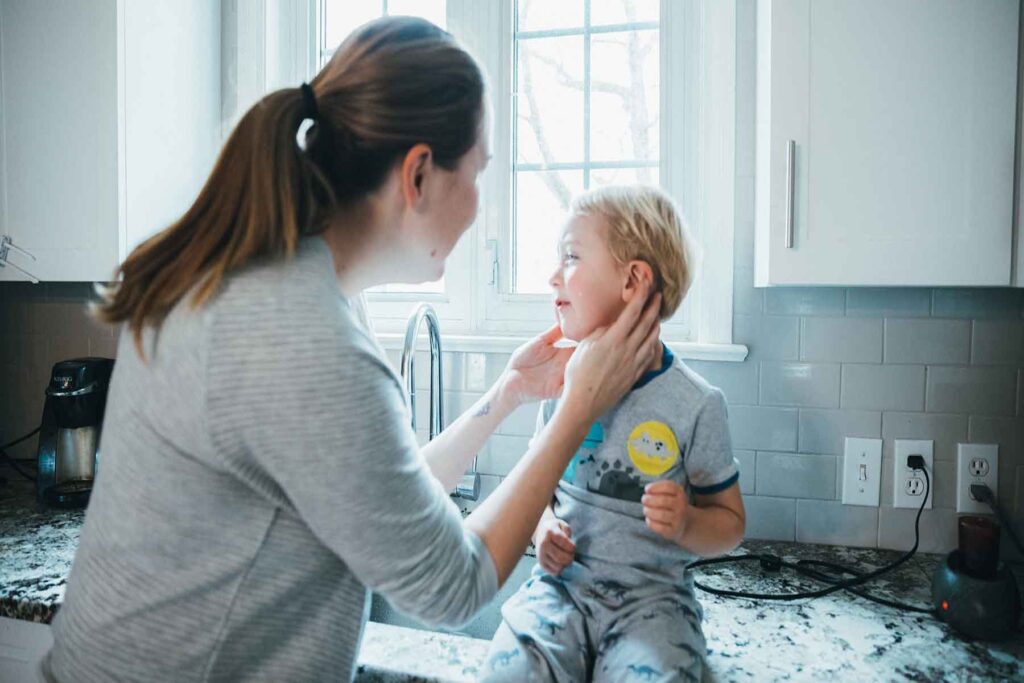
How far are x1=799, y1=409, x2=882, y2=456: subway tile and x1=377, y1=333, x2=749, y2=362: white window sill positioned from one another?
203mm

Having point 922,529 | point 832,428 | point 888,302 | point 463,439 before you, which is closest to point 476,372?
point 463,439

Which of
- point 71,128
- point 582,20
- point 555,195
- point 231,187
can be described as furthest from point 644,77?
point 71,128

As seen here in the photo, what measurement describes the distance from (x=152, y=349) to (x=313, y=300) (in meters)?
0.18

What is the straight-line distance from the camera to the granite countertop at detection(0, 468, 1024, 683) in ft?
3.19

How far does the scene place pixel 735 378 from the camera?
1.52 meters

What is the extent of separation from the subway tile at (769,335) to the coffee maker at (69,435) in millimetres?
1566

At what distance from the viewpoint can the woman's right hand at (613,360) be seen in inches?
36.9

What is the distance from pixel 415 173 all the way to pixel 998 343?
1298 millimetres

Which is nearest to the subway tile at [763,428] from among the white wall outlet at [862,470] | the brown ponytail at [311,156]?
the white wall outlet at [862,470]

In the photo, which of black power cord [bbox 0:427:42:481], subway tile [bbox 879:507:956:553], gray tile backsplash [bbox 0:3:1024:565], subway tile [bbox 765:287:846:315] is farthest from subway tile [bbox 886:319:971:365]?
black power cord [bbox 0:427:42:481]

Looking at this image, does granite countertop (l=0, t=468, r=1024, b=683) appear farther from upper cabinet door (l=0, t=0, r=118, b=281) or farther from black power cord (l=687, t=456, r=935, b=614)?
upper cabinet door (l=0, t=0, r=118, b=281)

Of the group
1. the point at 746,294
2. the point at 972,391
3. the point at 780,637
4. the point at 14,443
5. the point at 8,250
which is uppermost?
the point at 8,250

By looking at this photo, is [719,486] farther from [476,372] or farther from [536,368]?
[476,372]

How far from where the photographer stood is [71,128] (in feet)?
5.25
